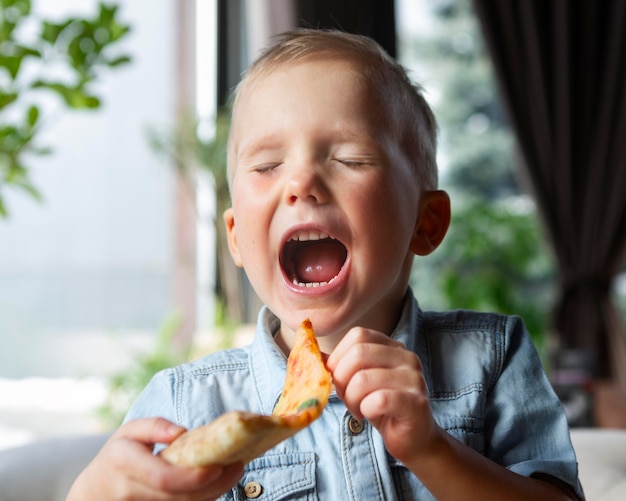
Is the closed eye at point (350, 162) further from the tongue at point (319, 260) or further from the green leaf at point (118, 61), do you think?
the green leaf at point (118, 61)

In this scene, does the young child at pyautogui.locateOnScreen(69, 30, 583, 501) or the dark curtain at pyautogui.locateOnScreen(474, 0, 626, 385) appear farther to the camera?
the dark curtain at pyautogui.locateOnScreen(474, 0, 626, 385)

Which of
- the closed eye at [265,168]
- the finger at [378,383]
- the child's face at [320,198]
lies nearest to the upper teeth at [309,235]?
the child's face at [320,198]

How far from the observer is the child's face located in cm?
99

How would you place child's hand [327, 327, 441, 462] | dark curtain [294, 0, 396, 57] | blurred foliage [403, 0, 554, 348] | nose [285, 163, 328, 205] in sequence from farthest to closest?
blurred foliage [403, 0, 554, 348]
dark curtain [294, 0, 396, 57]
nose [285, 163, 328, 205]
child's hand [327, 327, 441, 462]

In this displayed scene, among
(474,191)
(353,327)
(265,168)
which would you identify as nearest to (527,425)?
(353,327)

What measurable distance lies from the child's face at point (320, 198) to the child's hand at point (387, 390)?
0.13m

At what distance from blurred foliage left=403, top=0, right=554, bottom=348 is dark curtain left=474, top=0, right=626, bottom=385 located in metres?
0.13

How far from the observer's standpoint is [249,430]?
2.39 feet

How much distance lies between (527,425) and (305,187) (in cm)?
43

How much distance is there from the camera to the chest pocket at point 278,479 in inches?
41.6

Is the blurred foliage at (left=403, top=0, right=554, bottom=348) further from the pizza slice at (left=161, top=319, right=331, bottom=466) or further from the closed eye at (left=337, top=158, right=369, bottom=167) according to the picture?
the pizza slice at (left=161, top=319, right=331, bottom=466)

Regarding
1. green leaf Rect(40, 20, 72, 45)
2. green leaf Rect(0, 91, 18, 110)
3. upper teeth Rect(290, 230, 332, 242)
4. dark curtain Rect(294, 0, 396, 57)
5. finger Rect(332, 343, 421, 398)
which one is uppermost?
dark curtain Rect(294, 0, 396, 57)

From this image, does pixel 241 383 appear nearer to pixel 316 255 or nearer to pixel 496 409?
pixel 316 255

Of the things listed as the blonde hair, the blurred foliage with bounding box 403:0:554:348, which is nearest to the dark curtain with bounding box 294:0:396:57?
the blurred foliage with bounding box 403:0:554:348
